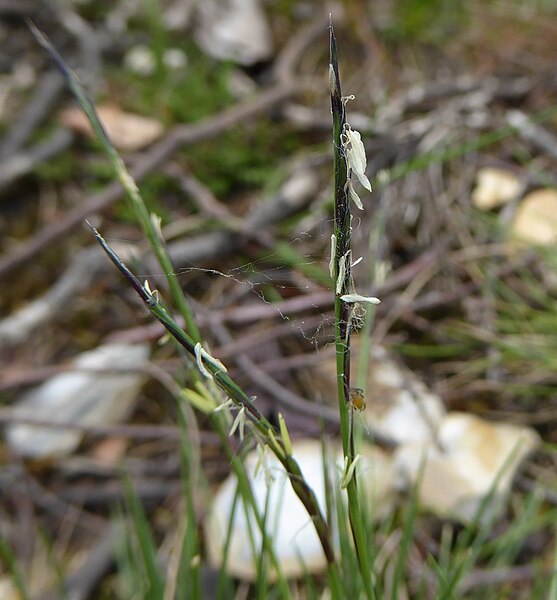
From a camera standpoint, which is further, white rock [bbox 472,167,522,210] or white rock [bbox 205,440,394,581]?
white rock [bbox 472,167,522,210]

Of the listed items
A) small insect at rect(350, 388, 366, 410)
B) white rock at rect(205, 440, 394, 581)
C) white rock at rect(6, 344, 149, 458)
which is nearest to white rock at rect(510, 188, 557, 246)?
white rock at rect(205, 440, 394, 581)

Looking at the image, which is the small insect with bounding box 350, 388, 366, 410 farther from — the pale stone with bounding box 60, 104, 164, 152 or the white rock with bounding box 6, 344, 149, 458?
the pale stone with bounding box 60, 104, 164, 152

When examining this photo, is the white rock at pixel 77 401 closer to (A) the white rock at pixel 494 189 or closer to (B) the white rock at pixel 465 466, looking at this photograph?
(B) the white rock at pixel 465 466

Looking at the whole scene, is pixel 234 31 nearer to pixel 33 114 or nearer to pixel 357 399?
pixel 33 114

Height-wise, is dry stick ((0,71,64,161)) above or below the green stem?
above

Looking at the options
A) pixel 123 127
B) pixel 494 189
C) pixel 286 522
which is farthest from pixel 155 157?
pixel 286 522

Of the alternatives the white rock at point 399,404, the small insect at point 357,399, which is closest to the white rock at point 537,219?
the white rock at point 399,404
